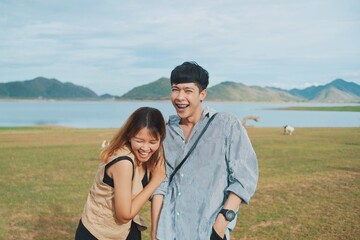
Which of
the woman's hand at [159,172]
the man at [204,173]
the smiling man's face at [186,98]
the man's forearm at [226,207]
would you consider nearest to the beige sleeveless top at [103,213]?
the woman's hand at [159,172]

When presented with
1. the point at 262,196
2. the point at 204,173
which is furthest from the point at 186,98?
the point at 262,196

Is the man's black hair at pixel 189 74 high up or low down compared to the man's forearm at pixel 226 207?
up

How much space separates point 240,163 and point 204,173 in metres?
0.29

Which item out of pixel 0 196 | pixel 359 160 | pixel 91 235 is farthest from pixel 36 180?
pixel 359 160

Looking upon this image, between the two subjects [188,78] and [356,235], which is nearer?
[188,78]

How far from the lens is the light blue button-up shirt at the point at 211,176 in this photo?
296 cm

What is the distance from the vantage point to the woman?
296cm

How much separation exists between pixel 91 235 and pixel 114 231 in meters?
0.19

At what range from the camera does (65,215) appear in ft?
30.6

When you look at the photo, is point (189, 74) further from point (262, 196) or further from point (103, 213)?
point (262, 196)

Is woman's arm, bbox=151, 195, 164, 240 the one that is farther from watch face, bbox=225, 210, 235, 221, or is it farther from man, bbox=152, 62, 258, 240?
watch face, bbox=225, 210, 235, 221

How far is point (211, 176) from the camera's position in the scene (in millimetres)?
2992

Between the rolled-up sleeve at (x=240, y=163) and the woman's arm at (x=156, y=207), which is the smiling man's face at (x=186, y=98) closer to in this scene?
the rolled-up sleeve at (x=240, y=163)

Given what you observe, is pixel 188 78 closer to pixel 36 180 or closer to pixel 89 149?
pixel 36 180
